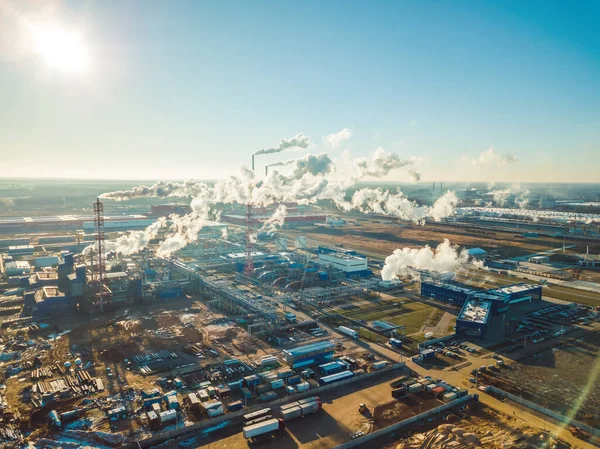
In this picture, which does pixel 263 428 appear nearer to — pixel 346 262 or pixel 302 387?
pixel 302 387

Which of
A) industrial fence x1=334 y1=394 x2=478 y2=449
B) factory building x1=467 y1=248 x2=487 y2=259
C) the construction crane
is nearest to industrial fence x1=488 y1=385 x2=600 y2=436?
industrial fence x1=334 y1=394 x2=478 y2=449

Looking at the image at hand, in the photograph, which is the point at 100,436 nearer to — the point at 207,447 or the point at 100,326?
the point at 207,447

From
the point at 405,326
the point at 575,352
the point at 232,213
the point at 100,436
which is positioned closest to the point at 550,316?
the point at 575,352

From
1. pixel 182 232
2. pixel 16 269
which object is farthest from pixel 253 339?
pixel 182 232

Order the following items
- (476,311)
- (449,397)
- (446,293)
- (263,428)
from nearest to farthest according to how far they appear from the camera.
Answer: (263,428) → (449,397) → (476,311) → (446,293)

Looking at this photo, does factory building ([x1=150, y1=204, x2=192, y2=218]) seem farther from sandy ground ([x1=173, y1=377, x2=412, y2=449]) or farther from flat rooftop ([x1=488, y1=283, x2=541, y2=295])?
sandy ground ([x1=173, y1=377, x2=412, y2=449])

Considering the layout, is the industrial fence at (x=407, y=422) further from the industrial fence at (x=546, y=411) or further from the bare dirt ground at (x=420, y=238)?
the bare dirt ground at (x=420, y=238)

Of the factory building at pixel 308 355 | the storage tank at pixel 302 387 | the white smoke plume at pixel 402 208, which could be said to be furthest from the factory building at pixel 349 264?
the white smoke plume at pixel 402 208
